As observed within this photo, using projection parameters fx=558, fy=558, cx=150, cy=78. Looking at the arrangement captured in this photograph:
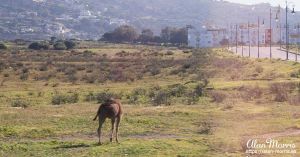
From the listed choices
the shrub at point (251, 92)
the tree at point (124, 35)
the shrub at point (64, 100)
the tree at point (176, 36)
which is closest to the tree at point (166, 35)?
the tree at point (176, 36)

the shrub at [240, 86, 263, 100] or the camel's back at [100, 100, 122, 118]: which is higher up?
the camel's back at [100, 100, 122, 118]

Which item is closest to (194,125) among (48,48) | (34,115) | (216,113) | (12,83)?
(216,113)

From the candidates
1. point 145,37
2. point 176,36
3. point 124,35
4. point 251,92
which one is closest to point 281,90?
point 251,92

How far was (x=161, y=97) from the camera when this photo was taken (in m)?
33.9

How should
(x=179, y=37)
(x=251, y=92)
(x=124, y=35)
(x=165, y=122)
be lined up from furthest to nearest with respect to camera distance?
(x=179, y=37)
(x=124, y=35)
(x=251, y=92)
(x=165, y=122)

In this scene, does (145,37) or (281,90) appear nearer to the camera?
(281,90)

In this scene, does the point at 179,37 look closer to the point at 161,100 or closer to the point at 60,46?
the point at 60,46

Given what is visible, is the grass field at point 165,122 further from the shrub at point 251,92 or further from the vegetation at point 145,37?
the vegetation at point 145,37

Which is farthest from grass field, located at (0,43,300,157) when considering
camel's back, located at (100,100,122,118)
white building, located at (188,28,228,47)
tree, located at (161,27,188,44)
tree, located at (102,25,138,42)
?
tree, located at (161,27,188,44)

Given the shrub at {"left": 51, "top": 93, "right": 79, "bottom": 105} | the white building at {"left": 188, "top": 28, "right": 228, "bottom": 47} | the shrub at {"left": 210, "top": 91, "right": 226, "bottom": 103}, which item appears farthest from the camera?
the white building at {"left": 188, "top": 28, "right": 228, "bottom": 47}

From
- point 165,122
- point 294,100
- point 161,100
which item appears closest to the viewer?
point 165,122

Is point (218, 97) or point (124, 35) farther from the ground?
point (124, 35)

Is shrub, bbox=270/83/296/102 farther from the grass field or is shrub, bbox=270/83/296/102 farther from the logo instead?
the logo

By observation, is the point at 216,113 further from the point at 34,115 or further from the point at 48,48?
the point at 48,48
